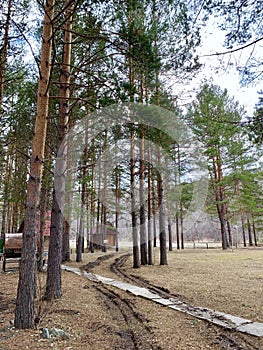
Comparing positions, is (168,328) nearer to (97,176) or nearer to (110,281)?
(110,281)

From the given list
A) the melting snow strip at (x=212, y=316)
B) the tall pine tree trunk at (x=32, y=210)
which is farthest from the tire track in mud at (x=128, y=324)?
the tall pine tree trunk at (x=32, y=210)

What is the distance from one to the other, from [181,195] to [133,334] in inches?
390

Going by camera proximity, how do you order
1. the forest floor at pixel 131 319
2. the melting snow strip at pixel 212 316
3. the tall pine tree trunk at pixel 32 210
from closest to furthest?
the forest floor at pixel 131 319, the tall pine tree trunk at pixel 32 210, the melting snow strip at pixel 212 316

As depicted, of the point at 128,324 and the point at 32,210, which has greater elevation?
the point at 32,210

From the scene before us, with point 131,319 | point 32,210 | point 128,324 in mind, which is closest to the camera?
point 32,210

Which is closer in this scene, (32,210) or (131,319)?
(32,210)

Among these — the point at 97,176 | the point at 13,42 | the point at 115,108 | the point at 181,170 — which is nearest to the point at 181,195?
the point at 181,170

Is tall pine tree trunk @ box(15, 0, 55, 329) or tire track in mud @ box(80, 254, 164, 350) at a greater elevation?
tall pine tree trunk @ box(15, 0, 55, 329)

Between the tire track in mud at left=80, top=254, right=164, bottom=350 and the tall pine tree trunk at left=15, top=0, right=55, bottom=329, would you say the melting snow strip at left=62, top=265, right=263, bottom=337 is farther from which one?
the tall pine tree trunk at left=15, top=0, right=55, bottom=329

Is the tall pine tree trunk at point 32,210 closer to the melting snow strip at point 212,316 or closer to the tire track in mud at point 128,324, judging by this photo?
the tire track in mud at point 128,324

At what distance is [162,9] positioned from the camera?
445cm

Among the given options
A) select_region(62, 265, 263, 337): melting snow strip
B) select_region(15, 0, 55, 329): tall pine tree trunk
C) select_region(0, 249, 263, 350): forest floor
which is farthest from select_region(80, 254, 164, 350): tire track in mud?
select_region(15, 0, 55, 329): tall pine tree trunk

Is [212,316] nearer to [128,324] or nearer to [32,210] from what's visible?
[128,324]

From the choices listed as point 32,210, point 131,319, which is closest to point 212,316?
point 131,319
